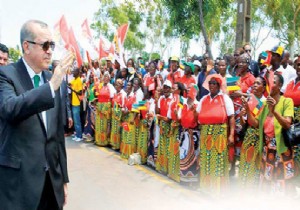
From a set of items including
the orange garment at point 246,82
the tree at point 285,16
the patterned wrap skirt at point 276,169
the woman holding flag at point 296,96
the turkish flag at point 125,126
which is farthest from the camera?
the tree at point 285,16

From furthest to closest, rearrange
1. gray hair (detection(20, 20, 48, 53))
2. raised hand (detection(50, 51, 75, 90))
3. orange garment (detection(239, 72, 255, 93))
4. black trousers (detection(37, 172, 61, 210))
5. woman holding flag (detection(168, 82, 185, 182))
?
orange garment (detection(239, 72, 255, 93)) → woman holding flag (detection(168, 82, 185, 182)) → black trousers (detection(37, 172, 61, 210)) → gray hair (detection(20, 20, 48, 53)) → raised hand (detection(50, 51, 75, 90))

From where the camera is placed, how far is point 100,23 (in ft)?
120

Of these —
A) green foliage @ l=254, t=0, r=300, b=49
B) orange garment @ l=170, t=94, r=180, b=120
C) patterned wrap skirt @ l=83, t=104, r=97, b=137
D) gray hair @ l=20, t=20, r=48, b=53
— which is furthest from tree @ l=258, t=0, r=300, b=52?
gray hair @ l=20, t=20, r=48, b=53

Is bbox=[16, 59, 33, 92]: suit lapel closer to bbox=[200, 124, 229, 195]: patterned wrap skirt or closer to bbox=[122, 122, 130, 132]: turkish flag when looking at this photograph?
bbox=[200, 124, 229, 195]: patterned wrap skirt

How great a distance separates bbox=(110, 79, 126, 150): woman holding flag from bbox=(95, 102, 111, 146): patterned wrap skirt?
0.35 metres

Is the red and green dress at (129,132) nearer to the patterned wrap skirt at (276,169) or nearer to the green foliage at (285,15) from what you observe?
the patterned wrap skirt at (276,169)

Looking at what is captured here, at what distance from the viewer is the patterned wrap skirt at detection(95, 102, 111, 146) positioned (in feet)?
32.4

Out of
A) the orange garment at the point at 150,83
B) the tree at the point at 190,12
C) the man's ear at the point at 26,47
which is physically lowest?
the orange garment at the point at 150,83

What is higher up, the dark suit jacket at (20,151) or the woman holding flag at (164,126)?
the dark suit jacket at (20,151)

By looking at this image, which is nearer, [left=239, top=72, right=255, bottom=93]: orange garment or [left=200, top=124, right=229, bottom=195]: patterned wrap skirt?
[left=200, top=124, right=229, bottom=195]: patterned wrap skirt

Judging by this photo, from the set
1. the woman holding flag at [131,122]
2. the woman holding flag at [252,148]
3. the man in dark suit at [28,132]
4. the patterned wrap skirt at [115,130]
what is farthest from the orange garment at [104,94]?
the man in dark suit at [28,132]

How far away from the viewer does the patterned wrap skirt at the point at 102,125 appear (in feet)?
32.4

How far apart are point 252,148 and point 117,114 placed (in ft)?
14.4

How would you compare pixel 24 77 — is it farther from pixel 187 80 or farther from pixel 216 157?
pixel 187 80
